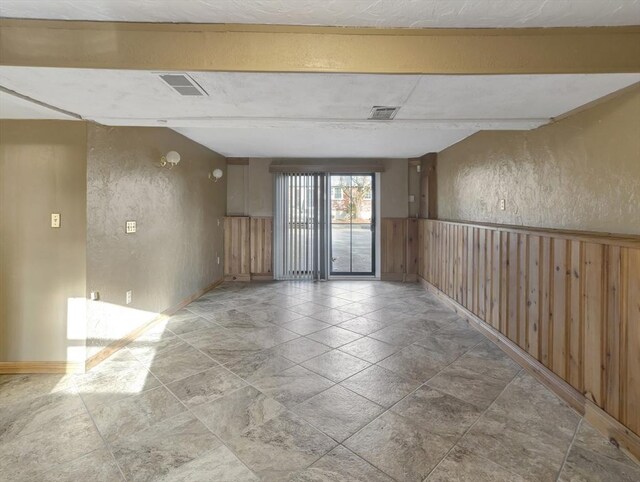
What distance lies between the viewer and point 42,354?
8.96 ft

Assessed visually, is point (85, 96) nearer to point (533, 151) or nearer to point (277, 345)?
point (277, 345)

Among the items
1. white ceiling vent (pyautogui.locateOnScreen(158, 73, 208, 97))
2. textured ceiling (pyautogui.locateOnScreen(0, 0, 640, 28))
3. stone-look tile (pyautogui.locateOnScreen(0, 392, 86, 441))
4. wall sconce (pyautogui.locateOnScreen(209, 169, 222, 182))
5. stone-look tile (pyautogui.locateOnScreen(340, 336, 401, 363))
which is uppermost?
textured ceiling (pyautogui.locateOnScreen(0, 0, 640, 28))

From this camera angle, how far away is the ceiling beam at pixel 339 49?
1.78 meters

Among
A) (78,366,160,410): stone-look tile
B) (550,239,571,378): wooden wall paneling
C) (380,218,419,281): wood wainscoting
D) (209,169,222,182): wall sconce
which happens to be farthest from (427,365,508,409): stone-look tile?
(209,169,222,182): wall sconce

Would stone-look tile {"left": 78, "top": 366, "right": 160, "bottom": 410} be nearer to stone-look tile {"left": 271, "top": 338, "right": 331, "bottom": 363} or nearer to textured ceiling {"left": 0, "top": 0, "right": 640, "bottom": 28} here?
stone-look tile {"left": 271, "top": 338, "right": 331, "bottom": 363}

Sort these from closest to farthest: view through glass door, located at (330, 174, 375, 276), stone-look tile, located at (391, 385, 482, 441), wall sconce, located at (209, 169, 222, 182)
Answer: stone-look tile, located at (391, 385, 482, 441), wall sconce, located at (209, 169, 222, 182), view through glass door, located at (330, 174, 375, 276)

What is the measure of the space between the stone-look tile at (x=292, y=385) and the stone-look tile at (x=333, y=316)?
131cm

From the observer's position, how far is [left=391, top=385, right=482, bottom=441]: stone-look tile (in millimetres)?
1998

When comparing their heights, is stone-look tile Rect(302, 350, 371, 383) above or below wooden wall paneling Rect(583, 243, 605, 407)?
below

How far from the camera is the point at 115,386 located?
8.26 feet

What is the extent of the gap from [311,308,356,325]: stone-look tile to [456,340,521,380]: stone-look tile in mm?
1493

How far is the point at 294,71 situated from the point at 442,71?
0.84m

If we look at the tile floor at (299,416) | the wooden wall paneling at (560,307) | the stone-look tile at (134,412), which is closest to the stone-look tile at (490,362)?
the tile floor at (299,416)

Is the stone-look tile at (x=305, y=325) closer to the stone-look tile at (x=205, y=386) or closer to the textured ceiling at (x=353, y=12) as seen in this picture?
the stone-look tile at (x=205, y=386)
